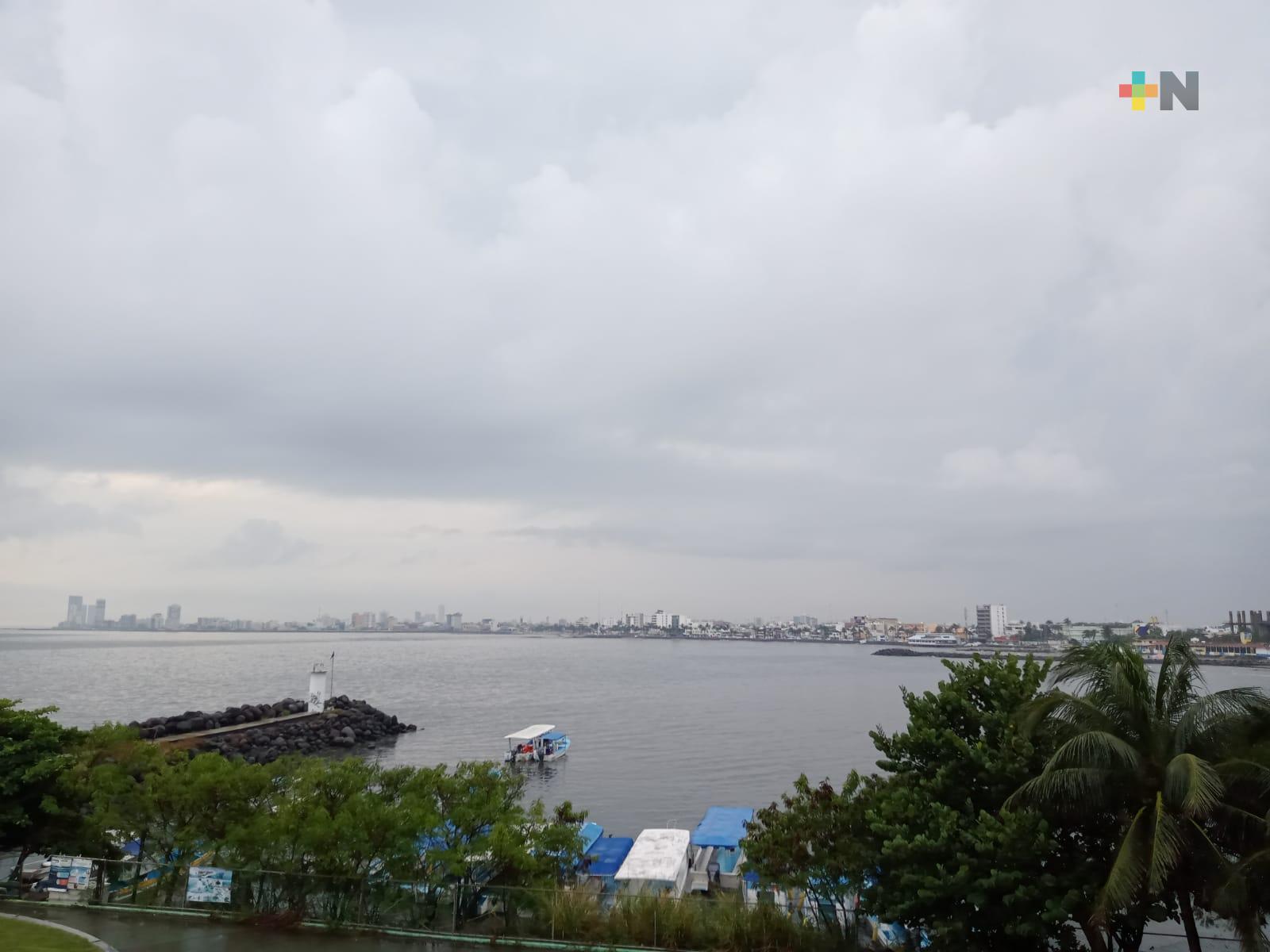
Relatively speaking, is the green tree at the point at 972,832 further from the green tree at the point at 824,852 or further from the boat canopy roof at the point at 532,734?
the boat canopy roof at the point at 532,734

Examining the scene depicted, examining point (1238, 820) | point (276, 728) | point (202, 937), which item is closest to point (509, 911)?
point (202, 937)

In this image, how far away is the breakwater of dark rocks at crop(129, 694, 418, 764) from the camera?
164 feet

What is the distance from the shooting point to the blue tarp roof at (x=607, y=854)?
24.9 meters

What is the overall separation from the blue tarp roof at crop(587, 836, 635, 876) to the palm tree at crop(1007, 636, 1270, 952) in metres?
15.8

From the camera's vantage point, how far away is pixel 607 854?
85.7 ft

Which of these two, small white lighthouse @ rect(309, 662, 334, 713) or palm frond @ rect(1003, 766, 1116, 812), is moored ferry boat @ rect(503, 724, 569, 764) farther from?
palm frond @ rect(1003, 766, 1116, 812)

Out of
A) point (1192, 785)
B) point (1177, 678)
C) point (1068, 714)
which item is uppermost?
point (1177, 678)

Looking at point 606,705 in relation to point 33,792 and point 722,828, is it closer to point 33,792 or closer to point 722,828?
point 722,828

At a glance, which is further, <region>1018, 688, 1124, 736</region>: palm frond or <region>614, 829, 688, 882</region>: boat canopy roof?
<region>614, 829, 688, 882</region>: boat canopy roof

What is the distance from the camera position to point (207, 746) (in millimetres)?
47094

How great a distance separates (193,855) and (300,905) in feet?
9.39

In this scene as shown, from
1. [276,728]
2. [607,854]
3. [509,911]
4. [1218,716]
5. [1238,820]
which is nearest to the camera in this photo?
[1238,820]

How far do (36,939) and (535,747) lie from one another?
43.9 meters

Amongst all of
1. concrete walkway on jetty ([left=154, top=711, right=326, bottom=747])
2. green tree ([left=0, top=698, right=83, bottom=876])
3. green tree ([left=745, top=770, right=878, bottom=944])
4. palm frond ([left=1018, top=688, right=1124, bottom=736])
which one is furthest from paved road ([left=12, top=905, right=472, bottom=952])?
concrete walkway on jetty ([left=154, top=711, right=326, bottom=747])
